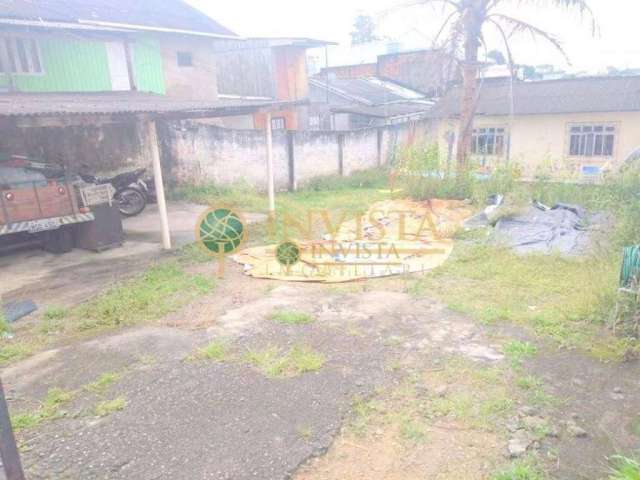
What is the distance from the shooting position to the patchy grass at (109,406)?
3.26m

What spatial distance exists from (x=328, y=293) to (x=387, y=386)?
2.07m

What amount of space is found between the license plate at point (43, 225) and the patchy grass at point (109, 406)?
13.6 ft

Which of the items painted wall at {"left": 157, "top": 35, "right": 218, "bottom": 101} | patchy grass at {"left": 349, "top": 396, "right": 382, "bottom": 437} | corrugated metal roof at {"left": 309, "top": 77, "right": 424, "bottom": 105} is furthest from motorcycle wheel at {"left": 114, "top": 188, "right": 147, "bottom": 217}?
corrugated metal roof at {"left": 309, "top": 77, "right": 424, "bottom": 105}

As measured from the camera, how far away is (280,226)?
8.70 metres

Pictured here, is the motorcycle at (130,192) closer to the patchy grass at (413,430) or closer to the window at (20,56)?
the window at (20,56)

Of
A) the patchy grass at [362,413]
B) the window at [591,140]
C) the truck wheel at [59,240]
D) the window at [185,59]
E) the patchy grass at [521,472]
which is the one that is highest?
the window at [185,59]

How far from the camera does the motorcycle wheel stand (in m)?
9.55

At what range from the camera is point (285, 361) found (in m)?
3.89

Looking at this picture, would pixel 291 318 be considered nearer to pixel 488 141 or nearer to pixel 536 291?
pixel 536 291

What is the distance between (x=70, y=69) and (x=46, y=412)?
34.5ft

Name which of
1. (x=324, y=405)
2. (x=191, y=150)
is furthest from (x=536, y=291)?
(x=191, y=150)

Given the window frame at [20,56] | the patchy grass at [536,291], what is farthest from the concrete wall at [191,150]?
the patchy grass at [536,291]

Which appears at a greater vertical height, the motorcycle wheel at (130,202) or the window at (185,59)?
the window at (185,59)

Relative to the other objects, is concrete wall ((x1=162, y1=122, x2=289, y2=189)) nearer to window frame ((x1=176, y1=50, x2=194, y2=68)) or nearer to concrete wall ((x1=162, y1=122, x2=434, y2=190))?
concrete wall ((x1=162, y1=122, x2=434, y2=190))
